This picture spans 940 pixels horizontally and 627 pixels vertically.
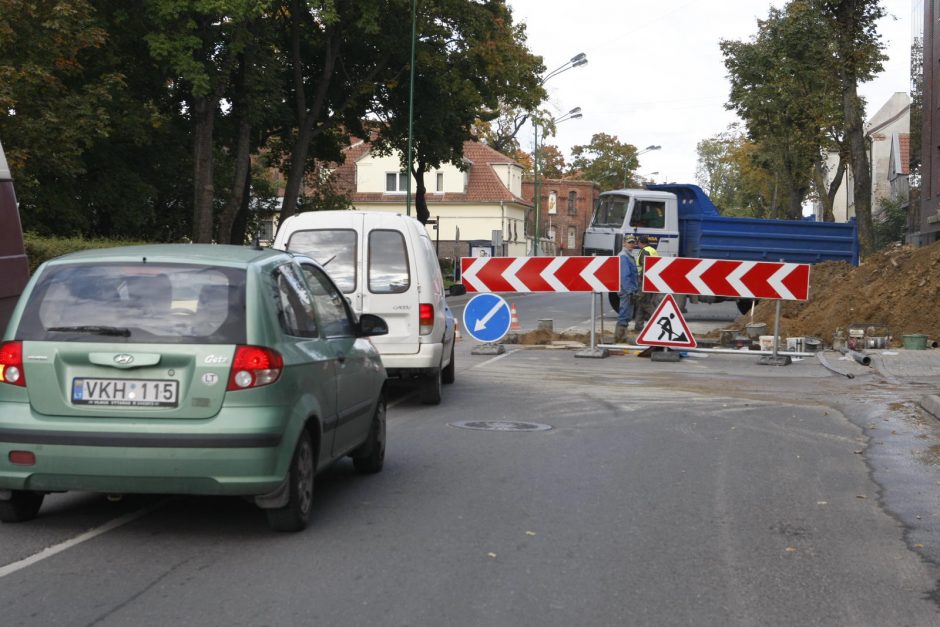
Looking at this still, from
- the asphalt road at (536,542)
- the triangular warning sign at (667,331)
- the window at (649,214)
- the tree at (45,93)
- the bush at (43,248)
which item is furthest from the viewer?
the window at (649,214)

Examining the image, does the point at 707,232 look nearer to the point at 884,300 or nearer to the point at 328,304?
the point at 884,300

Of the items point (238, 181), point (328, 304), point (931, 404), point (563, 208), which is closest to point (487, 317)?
point (931, 404)

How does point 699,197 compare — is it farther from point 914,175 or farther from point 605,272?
point 914,175

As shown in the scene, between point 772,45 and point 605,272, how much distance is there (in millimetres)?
32393

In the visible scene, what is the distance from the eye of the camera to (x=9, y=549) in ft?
20.3

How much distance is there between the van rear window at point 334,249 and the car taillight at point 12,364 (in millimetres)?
6140

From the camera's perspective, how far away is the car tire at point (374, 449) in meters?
8.50

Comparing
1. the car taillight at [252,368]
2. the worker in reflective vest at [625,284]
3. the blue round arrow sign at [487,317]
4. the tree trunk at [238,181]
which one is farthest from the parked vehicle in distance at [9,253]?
the tree trunk at [238,181]

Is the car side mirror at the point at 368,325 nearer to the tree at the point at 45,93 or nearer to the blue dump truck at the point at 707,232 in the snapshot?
the tree at the point at 45,93

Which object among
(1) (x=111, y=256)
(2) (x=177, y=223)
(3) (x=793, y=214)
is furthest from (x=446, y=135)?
(1) (x=111, y=256)

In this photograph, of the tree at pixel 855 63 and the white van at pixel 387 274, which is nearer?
the white van at pixel 387 274

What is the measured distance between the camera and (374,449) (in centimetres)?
860

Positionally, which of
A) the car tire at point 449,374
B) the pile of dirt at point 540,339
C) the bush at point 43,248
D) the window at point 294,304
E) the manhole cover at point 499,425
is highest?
the bush at point 43,248

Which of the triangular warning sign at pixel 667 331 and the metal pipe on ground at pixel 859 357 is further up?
the triangular warning sign at pixel 667 331
